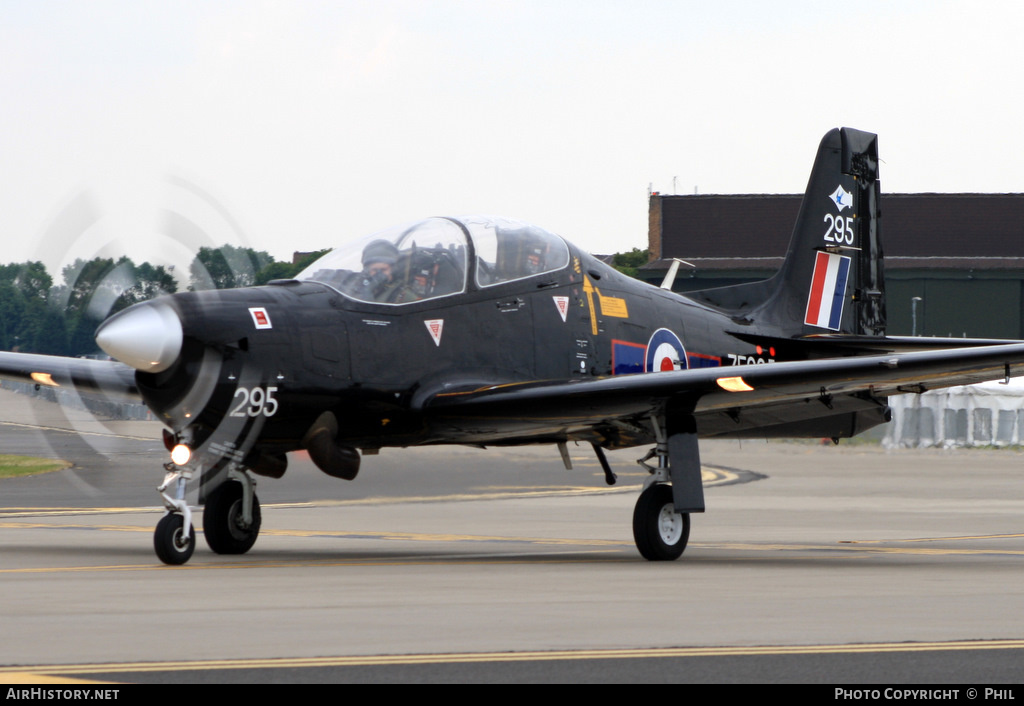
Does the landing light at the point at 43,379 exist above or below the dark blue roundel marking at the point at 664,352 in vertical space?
below

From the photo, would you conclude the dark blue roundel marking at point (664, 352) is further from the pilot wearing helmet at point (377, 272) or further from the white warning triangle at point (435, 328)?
the pilot wearing helmet at point (377, 272)

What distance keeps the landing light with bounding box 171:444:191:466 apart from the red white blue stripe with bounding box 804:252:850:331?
28.2 feet

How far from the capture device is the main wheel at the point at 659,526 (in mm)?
13188

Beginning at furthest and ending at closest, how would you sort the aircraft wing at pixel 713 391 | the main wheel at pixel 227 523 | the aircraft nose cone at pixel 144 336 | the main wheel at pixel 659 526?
Result: the main wheel at pixel 227 523 → the main wheel at pixel 659 526 → the aircraft wing at pixel 713 391 → the aircraft nose cone at pixel 144 336

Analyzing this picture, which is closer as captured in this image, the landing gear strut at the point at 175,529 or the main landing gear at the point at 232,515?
the landing gear strut at the point at 175,529

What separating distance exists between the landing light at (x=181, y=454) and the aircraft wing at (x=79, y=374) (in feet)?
8.87

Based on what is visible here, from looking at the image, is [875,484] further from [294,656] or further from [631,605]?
[294,656]

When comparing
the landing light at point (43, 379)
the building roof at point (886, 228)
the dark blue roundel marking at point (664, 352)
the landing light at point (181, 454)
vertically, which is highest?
the dark blue roundel marking at point (664, 352)

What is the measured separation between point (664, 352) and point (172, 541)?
5.92 metres

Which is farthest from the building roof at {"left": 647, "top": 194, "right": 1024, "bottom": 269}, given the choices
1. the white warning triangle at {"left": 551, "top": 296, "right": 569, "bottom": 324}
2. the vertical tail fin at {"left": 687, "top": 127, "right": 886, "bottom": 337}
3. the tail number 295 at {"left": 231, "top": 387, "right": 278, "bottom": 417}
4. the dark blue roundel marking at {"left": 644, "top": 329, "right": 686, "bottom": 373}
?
the tail number 295 at {"left": 231, "top": 387, "right": 278, "bottom": 417}

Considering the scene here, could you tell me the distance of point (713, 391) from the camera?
12773 mm

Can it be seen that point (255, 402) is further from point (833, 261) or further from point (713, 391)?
point (833, 261)

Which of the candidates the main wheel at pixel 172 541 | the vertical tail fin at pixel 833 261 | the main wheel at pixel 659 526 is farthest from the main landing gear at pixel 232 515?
the vertical tail fin at pixel 833 261
